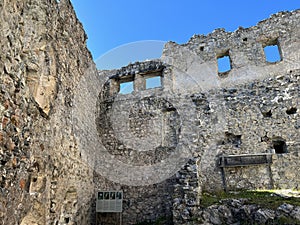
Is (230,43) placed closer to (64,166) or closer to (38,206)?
(64,166)

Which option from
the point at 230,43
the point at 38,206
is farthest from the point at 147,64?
the point at 38,206

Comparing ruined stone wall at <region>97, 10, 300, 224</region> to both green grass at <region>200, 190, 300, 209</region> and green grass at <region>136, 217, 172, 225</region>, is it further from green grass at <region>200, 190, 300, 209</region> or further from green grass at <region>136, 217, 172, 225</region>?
green grass at <region>136, 217, 172, 225</region>

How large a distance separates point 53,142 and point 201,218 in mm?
4006

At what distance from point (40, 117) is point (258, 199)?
5.61 metres

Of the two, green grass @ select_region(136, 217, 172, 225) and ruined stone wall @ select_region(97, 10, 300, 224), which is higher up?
ruined stone wall @ select_region(97, 10, 300, 224)

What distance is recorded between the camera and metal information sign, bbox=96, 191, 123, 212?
7367mm

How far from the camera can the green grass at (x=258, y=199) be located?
5899 millimetres

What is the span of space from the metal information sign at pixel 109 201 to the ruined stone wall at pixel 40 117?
0.32 m

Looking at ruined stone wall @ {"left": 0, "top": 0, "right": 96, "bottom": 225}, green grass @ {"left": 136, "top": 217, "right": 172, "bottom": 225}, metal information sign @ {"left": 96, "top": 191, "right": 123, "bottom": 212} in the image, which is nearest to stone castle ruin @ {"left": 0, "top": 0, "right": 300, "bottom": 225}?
ruined stone wall @ {"left": 0, "top": 0, "right": 96, "bottom": 225}

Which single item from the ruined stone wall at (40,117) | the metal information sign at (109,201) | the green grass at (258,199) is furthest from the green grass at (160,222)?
the ruined stone wall at (40,117)

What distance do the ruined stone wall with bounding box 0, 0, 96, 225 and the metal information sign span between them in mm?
318

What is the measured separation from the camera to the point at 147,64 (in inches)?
415

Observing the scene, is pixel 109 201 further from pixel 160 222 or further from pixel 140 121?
pixel 140 121

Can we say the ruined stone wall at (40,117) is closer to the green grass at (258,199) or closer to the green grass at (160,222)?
the green grass at (160,222)
